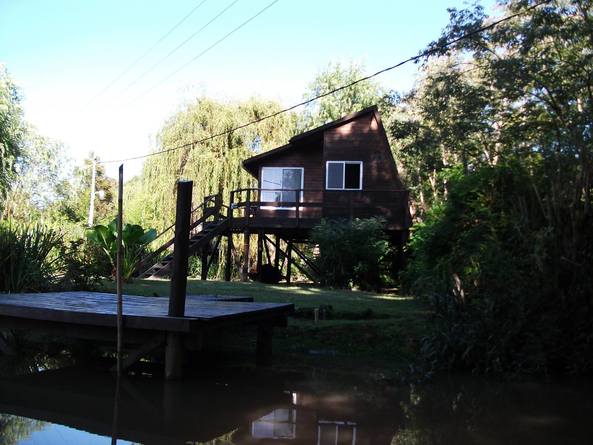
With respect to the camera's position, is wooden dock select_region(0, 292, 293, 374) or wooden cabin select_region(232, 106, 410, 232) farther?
wooden cabin select_region(232, 106, 410, 232)

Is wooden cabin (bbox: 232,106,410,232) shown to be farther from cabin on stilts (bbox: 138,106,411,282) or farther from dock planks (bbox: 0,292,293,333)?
dock planks (bbox: 0,292,293,333)

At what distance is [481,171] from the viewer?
1022 cm

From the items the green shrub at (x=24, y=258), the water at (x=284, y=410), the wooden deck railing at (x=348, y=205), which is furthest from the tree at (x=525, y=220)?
the green shrub at (x=24, y=258)

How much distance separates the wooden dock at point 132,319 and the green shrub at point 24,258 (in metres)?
2.03

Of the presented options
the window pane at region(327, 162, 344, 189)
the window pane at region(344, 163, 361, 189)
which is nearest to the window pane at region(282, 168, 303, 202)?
the window pane at region(327, 162, 344, 189)

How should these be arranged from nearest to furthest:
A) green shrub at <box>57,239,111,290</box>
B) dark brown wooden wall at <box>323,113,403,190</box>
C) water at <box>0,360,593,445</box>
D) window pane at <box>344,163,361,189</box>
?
water at <box>0,360,593,445</box>
green shrub at <box>57,239,111,290</box>
dark brown wooden wall at <box>323,113,403,190</box>
window pane at <box>344,163,361,189</box>

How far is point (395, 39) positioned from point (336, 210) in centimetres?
716

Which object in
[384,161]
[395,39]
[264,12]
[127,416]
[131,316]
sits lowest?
[127,416]

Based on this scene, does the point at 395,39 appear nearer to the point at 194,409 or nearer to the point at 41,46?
the point at 41,46

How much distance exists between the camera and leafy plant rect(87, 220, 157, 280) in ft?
54.3

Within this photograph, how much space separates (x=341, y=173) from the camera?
22.5 m

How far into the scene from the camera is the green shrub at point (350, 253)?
1834 centimetres

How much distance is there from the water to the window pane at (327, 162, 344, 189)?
1544 cm

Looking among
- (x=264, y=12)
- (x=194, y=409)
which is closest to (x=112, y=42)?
(x=264, y=12)
